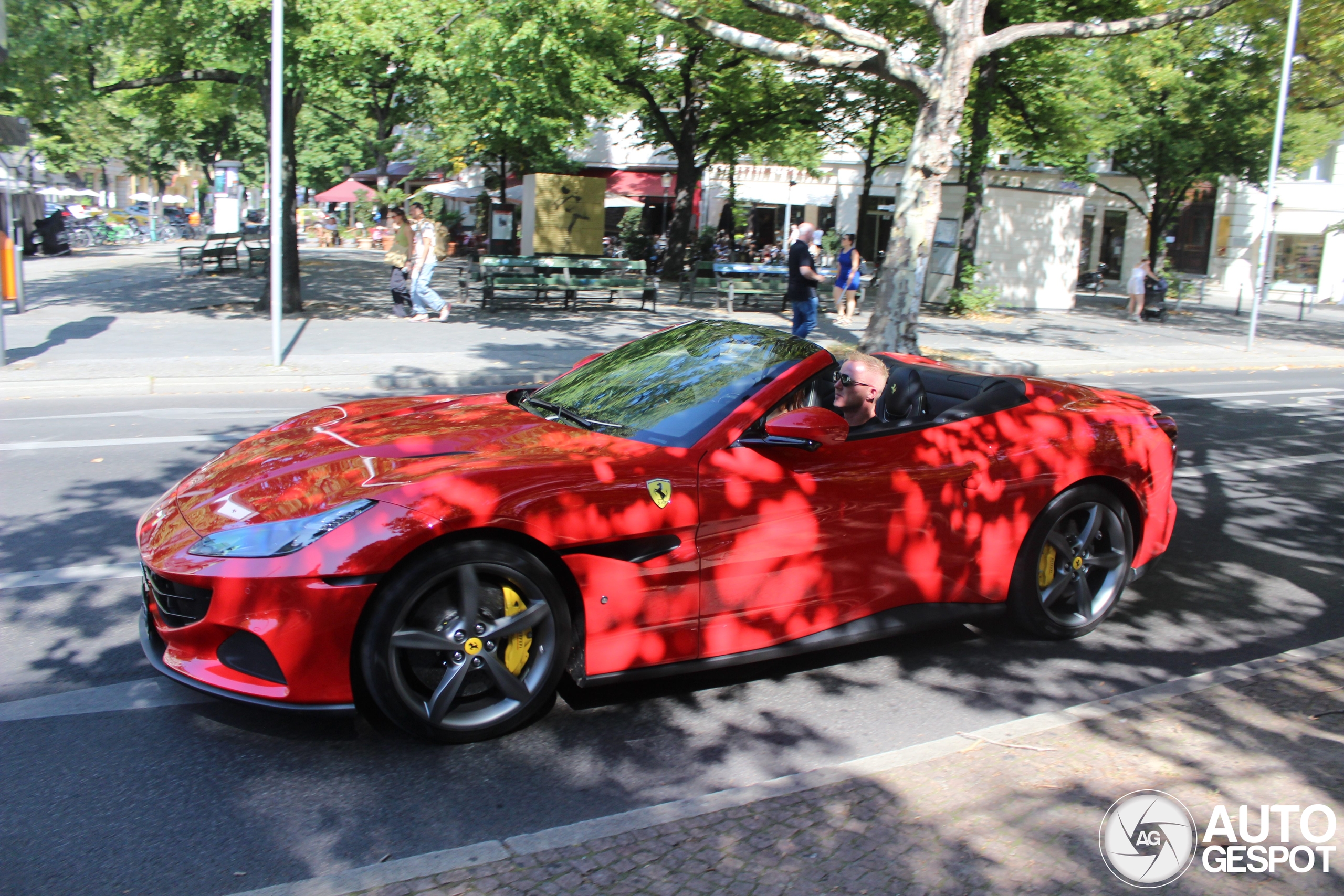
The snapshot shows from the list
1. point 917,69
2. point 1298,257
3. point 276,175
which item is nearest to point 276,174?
point 276,175

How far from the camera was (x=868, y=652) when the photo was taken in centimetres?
474

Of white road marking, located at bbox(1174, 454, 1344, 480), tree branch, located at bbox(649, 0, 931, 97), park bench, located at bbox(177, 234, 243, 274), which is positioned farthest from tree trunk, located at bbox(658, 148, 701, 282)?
white road marking, located at bbox(1174, 454, 1344, 480)

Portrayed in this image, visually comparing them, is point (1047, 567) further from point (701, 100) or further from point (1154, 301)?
point (701, 100)

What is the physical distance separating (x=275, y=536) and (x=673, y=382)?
178 cm

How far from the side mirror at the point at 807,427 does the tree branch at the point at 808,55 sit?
9737mm

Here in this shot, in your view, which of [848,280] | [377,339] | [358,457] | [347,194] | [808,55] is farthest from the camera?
[347,194]

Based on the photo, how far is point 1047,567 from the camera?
15.9 ft

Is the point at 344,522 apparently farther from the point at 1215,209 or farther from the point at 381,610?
the point at 1215,209

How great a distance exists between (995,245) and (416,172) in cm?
3226

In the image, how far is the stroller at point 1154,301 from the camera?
84.3 feet

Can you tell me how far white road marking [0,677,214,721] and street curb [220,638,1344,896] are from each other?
52.1 inches

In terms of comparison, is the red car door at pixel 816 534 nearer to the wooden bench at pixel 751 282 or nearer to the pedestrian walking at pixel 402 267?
the pedestrian walking at pixel 402 267

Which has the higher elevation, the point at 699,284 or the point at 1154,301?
the point at 1154,301

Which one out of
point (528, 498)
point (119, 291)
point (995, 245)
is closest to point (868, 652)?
point (528, 498)
